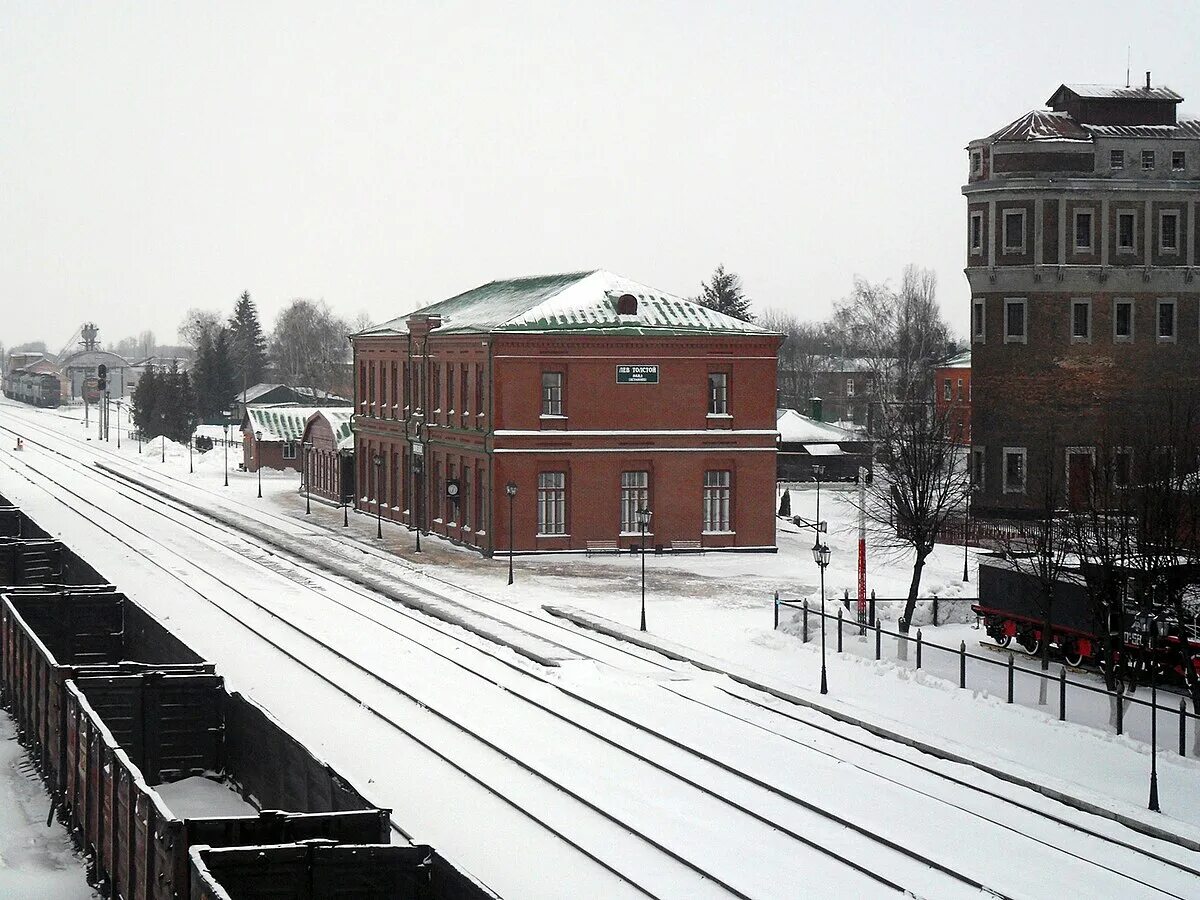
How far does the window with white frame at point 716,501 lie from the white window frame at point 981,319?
14108mm

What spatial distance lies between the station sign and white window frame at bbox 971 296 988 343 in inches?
613

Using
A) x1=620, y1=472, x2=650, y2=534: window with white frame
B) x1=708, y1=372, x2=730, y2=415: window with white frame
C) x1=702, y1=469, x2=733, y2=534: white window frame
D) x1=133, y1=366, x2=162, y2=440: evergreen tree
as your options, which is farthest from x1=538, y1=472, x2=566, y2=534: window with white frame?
x1=133, y1=366, x2=162, y2=440: evergreen tree

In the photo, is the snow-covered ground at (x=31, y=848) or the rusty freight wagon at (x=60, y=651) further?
the rusty freight wagon at (x=60, y=651)

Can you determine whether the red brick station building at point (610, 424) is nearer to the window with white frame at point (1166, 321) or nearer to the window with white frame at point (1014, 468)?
the window with white frame at point (1014, 468)

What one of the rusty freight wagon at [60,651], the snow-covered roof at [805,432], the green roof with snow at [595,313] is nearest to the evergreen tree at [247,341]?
the snow-covered roof at [805,432]

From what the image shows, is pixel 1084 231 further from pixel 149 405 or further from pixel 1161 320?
pixel 149 405

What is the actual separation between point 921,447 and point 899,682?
9991mm

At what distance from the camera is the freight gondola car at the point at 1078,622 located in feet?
89.8

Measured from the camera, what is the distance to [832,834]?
2059cm

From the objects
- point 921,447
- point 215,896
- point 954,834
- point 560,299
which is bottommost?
point 954,834

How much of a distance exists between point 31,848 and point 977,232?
4932cm

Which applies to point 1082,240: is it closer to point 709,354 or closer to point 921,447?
point 709,354

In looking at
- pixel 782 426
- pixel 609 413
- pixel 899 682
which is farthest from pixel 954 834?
pixel 782 426

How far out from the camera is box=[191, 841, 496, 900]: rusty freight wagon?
1502cm
